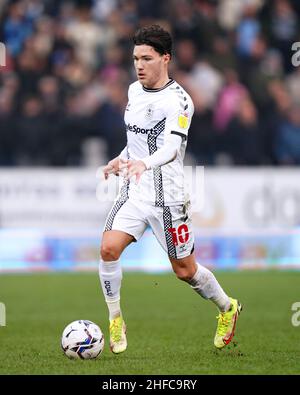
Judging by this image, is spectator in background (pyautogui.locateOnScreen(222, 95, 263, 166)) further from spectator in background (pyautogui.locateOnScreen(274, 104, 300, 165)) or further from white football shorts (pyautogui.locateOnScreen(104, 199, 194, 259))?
white football shorts (pyautogui.locateOnScreen(104, 199, 194, 259))

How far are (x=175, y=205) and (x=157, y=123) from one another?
0.67 metres

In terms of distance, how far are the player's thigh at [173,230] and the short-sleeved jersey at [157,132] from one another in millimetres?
70

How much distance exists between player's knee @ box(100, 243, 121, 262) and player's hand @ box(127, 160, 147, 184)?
0.84m

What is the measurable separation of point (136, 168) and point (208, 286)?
1.58 m

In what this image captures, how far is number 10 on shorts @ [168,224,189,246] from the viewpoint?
8164 millimetres

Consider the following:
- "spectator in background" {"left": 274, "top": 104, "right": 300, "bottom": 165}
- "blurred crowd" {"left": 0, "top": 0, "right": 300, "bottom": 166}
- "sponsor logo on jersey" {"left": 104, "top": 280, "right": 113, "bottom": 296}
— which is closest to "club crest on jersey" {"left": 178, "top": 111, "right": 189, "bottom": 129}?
"sponsor logo on jersey" {"left": 104, "top": 280, "right": 113, "bottom": 296}

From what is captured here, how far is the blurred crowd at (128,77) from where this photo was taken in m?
16.7

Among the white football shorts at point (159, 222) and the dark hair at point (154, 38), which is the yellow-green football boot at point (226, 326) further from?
the dark hair at point (154, 38)

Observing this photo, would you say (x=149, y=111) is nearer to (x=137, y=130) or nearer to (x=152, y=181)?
(x=137, y=130)

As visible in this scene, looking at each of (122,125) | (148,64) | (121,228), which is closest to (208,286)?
(121,228)

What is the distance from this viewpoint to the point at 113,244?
7.96 m

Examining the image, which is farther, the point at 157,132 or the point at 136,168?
the point at 157,132
